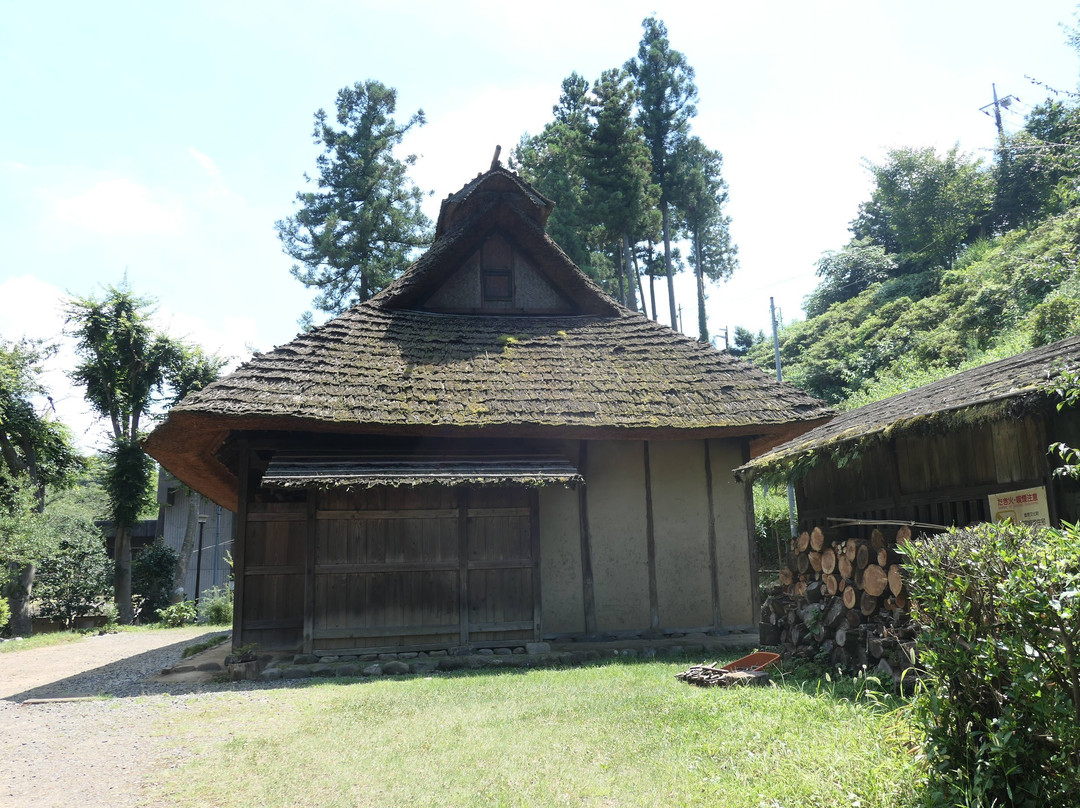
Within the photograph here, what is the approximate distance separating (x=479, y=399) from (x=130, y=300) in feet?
49.8

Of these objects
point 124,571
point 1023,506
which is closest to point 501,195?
point 1023,506

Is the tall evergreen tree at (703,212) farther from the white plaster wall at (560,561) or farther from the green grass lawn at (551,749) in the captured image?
the green grass lawn at (551,749)

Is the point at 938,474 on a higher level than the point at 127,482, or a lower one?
lower

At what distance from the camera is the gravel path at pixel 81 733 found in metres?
4.79

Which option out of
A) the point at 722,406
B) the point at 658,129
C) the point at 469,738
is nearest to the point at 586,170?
the point at 658,129

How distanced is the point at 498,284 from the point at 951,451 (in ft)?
26.4

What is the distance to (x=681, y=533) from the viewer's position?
421 inches

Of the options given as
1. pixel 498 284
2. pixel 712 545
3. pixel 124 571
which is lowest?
pixel 124 571

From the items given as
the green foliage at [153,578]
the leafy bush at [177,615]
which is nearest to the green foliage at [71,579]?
the green foliage at [153,578]

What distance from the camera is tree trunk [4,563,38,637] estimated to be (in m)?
18.2

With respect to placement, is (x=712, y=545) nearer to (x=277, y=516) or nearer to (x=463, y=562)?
(x=463, y=562)

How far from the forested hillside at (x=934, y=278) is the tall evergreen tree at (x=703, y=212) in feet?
17.1

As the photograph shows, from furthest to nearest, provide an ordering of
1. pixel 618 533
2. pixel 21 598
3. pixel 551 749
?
pixel 21 598
pixel 618 533
pixel 551 749

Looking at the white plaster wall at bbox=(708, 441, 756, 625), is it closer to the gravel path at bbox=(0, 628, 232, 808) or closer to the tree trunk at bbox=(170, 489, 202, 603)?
the gravel path at bbox=(0, 628, 232, 808)
